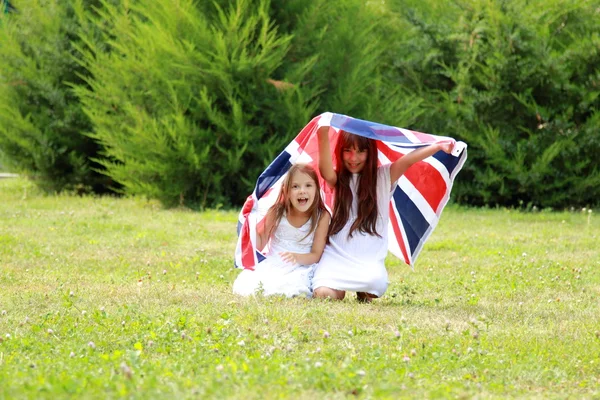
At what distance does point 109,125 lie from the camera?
15820 mm

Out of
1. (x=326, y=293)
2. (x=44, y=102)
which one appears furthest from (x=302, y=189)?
(x=44, y=102)

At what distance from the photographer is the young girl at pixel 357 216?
7047mm

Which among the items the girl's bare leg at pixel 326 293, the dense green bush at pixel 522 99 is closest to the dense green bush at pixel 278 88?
the dense green bush at pixel 522 99

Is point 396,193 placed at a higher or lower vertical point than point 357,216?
→ higher

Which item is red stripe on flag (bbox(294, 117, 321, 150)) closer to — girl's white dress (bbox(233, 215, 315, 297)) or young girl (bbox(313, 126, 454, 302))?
young girl (bbox(313, 126, 454, 302))

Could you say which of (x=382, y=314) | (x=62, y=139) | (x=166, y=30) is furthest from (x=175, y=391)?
(x=62, y=139)

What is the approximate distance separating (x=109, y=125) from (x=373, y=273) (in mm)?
9745

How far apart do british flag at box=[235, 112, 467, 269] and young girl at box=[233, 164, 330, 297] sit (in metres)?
0.11

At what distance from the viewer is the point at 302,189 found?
7.21 m

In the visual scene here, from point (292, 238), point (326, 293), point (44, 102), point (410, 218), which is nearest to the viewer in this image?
point (326, 293)

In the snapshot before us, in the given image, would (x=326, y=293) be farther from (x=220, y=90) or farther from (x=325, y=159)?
(x=220, y=90)

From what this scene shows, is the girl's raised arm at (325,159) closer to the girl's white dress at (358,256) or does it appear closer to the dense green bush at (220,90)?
the girl's white dress at (358,256)

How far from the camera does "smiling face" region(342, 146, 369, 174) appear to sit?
7250mm

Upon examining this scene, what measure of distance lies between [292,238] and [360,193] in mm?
644
